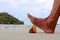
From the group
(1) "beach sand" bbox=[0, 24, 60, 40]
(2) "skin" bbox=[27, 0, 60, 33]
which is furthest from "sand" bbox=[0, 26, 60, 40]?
(2) "skin" bbox=[27, 0, 60, 33]

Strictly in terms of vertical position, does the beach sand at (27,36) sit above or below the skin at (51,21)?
below

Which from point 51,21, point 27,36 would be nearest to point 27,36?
point 27,36

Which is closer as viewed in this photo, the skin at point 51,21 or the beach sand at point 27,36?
the beach sand at point 27,36

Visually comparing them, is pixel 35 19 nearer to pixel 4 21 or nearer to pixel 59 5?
pixel 59 5

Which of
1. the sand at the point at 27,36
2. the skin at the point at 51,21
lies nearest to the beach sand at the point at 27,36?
the sand at the point at 27,36

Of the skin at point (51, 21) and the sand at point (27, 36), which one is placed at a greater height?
the skin at point (51, 21)

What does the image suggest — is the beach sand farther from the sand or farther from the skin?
the skin

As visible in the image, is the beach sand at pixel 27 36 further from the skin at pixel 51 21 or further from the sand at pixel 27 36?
the skin at pixel 51 21

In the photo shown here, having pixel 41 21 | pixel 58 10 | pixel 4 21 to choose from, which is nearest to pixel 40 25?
pixel 41 21

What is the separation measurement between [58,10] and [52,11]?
1.36 ft

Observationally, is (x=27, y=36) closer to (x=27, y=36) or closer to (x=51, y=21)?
(x=27, y=36)

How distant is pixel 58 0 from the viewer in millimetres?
16484

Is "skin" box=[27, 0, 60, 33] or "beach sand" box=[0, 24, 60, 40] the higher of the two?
"skin" box=[27, 0, 60, 33]

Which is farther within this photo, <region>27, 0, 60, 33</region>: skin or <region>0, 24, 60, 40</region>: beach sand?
<region>27, 0, 60, 33</region>: skin
